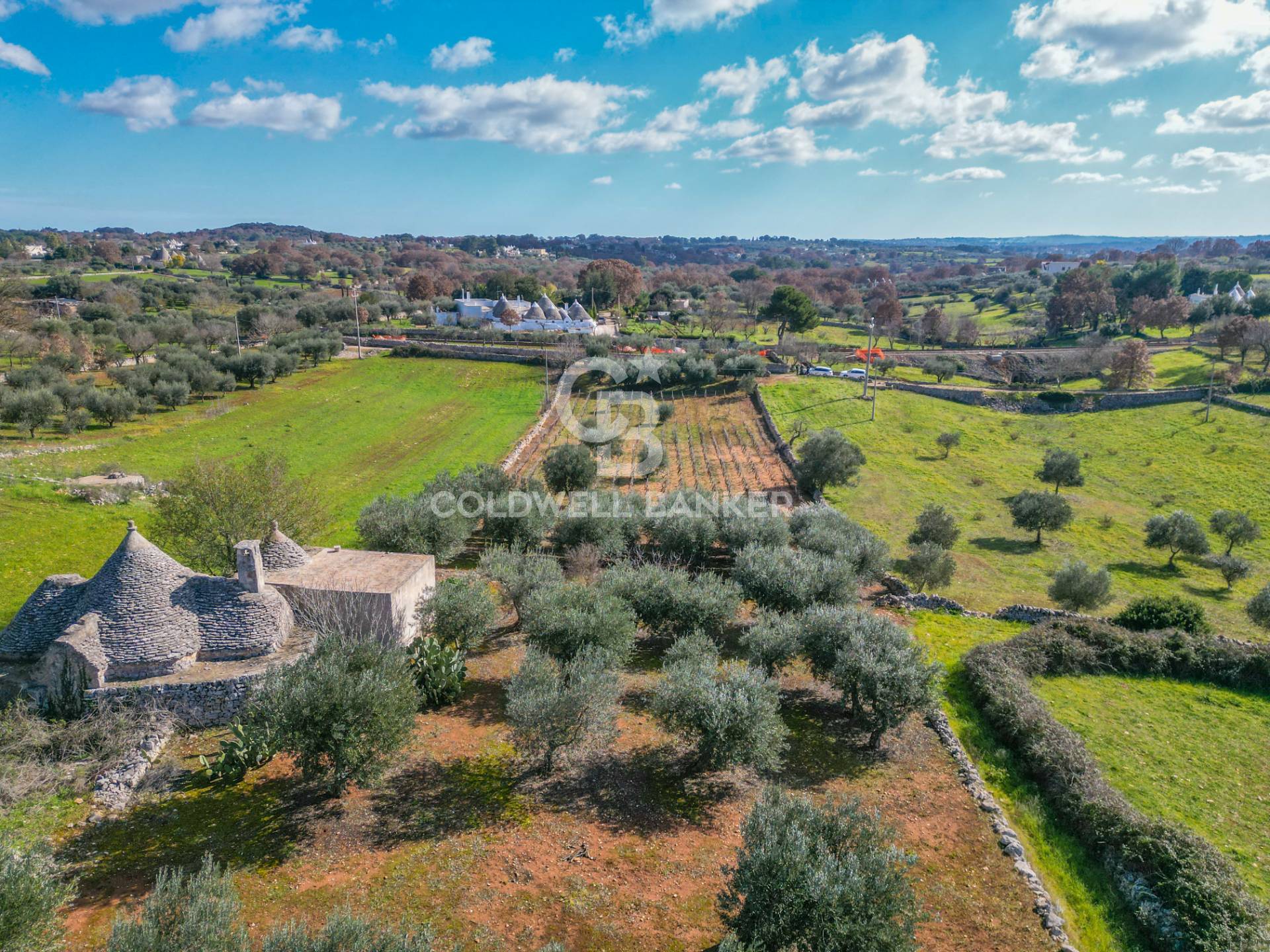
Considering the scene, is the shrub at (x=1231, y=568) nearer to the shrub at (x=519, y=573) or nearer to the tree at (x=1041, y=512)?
the tree at (x=1041, y=512)

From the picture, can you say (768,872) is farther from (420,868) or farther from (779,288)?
(779,288)

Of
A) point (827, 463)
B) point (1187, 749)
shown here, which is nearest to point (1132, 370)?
point (827, 463)

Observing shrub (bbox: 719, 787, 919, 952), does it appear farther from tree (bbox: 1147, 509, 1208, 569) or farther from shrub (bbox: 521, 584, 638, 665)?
tree (bbox: 1147, 509, 1208, 569)

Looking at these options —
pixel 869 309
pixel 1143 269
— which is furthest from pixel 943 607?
pixel 1143 269

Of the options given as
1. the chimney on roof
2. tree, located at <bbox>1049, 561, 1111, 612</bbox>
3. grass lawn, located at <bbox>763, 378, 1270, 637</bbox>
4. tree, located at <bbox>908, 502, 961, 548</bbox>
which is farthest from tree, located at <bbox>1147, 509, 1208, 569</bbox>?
the chimney on roof

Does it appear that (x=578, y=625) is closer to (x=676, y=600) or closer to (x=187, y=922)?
(x=676, y=600)
